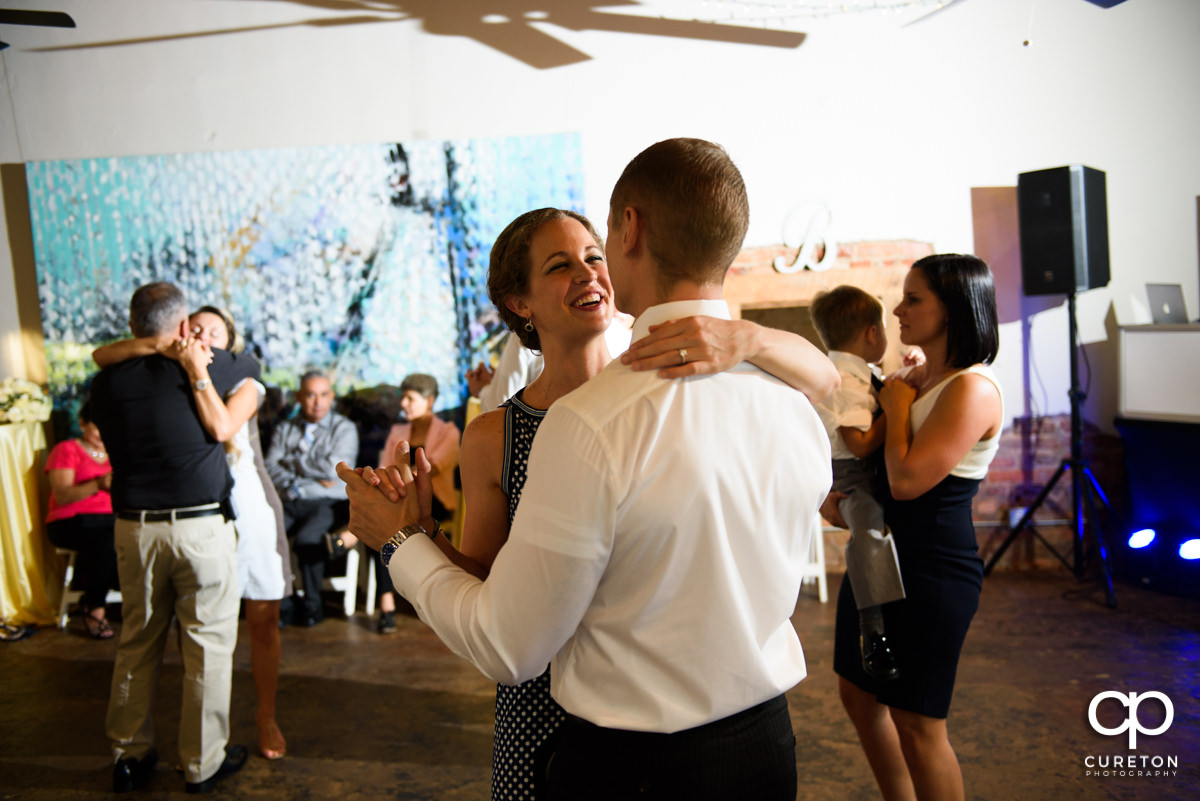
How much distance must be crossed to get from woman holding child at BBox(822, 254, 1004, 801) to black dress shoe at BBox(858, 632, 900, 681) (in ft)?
0.07

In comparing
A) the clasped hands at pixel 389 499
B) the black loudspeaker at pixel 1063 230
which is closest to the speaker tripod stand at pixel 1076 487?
the black loudspeaker at pixel 1063 230

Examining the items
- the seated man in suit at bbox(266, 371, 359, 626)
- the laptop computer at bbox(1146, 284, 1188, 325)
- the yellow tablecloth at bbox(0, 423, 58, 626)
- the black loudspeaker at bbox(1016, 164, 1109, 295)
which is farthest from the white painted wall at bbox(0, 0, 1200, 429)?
the yellow tablecloth at bbox(0, 423, 58, 626)

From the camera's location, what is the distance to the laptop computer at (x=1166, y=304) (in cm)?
512

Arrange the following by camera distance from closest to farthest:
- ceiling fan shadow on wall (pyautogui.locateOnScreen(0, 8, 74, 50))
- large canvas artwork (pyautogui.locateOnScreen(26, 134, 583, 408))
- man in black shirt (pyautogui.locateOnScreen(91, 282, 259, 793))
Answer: man in black shirt (pyautogui.locateOnScreen(91, 282, 259, 793)) < ceiling fan shadow on wall (pyautogui.locateOnScreen(0, 8, 74, 50)) < large canvas artwork (pyautogui.locateOnScreen(26, 134, 583, 408))

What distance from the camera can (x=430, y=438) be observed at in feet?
16.5

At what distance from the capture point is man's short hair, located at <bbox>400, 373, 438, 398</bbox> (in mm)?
5070

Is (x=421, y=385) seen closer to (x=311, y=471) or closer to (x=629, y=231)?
(x=311, y=471)

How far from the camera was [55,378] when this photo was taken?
5422 mm

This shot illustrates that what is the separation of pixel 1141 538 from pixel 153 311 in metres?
5.22

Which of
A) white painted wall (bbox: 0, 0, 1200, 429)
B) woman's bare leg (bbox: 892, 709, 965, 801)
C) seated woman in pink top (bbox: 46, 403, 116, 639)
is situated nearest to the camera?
woman's bare leg (bbox: 892, 709, 965, 801)

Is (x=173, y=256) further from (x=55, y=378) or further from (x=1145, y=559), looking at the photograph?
(x=1145, y=559)

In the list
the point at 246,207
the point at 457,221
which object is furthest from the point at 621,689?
the point at 246,207

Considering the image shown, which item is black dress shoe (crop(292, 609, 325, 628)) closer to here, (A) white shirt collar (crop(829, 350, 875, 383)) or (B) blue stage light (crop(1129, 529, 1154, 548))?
(A) white shirt collar (crop(829, 350, 875, 383))

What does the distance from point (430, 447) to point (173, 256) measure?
2.26 meters
